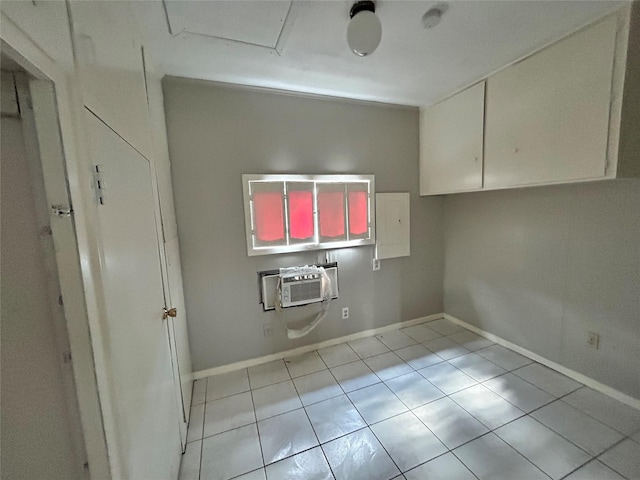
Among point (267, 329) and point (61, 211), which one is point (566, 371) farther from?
point (61, 211)

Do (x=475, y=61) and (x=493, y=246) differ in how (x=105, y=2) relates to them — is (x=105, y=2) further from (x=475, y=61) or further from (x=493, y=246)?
(x=493, y=246)

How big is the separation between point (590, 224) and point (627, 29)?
1.18 metres

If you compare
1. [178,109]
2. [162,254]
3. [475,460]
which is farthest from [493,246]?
[178,109]

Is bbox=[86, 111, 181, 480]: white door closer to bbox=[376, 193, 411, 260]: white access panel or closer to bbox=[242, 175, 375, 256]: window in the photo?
bbox=[242, 175, 375, 256]: window

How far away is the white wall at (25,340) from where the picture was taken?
523mm

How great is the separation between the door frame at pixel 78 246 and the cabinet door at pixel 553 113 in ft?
7.92

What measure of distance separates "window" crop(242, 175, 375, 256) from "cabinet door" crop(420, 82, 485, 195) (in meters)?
0.69

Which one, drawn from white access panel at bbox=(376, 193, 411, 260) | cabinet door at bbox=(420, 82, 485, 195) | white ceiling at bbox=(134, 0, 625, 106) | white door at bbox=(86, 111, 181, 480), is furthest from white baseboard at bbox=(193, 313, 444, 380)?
white ceiling at bbox=(134, 0, 625, 106)

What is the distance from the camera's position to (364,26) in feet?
4.12

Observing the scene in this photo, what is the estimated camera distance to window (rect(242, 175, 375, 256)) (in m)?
2.24

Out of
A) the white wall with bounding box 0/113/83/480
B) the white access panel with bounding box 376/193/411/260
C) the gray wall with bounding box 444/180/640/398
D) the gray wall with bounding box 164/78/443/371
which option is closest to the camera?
the white wall with bounding box 0/113/83/480

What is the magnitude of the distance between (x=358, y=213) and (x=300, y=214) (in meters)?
Answer: 0.62

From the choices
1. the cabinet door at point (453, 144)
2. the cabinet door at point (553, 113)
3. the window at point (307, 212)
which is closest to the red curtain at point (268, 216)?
the window at point (307, 212)

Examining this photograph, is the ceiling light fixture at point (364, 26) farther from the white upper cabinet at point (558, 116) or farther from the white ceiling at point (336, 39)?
the white upper cabinet at point (558, 116)
